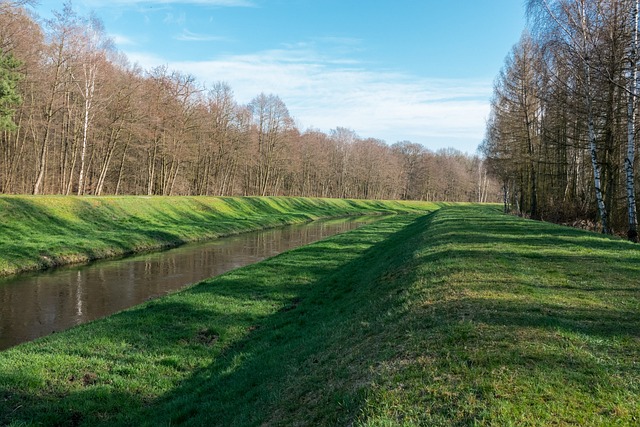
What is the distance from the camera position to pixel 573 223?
26969 mm

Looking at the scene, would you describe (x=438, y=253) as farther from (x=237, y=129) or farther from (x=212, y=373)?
(x=237, y=129)

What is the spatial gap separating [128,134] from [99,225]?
55.7 feet

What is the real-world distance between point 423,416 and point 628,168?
60.4ft

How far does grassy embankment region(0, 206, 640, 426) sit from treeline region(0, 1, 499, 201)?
65.0 ft

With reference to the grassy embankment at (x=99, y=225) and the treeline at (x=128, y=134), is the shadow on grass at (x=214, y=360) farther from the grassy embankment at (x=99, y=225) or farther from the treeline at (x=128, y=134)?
the treeline at (x=128, y=134)

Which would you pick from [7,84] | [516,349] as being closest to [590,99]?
[516,349]

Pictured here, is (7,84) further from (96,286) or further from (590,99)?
(590,99)

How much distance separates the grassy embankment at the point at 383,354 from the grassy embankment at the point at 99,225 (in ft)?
36.5

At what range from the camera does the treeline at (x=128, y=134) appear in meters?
31.8

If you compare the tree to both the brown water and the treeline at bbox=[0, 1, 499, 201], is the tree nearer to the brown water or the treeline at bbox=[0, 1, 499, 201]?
the treeline at bbox=[0, 1, 499, 201]

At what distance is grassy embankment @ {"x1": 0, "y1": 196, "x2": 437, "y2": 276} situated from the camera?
20.7m

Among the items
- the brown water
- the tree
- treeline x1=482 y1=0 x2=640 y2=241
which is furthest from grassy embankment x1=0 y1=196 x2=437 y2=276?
treeline x1=482 y1=0 x2=640 y2=241

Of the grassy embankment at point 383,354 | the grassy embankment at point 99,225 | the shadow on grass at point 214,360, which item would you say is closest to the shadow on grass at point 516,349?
the grassy embankment at point 383,354

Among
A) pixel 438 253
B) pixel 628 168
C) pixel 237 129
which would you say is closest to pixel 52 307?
pixel 438 253
